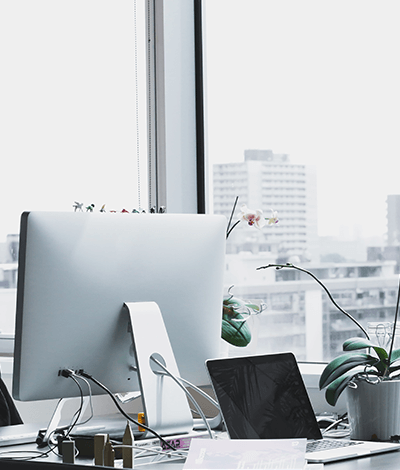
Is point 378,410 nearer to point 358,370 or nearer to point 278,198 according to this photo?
point 358,370

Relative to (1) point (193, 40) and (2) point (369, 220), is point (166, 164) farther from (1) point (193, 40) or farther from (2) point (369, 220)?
(2) point (369, 220)

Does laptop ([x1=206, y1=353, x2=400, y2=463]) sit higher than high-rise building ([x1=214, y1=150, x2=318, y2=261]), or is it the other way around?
high-rise building ([x1=214, y1=150, x2=318, y2=261])

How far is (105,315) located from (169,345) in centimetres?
17

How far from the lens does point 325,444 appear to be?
1.49 metres

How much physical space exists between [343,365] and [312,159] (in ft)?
3.15

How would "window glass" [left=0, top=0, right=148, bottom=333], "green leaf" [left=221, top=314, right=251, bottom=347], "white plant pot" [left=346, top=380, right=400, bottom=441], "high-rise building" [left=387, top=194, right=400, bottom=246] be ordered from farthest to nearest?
1. "window glass" [left=0, top=0, right=148, bottom=333]
2. "high-rise building" [left=387, top=194, right=400, bottom=246]
3. "green leaf" [left=221, top=314, right=251, bottom=347]
4. "white plant pot" [left=346, top=380, right=400, bottom=441]

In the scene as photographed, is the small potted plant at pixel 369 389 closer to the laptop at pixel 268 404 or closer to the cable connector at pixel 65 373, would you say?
the laptop at pixel 268 404

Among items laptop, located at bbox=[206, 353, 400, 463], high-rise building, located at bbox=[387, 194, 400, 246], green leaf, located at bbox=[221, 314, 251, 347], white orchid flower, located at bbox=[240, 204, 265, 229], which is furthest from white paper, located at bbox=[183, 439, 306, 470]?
high-rise building, located at bbox=[387, 194, 400, 246]

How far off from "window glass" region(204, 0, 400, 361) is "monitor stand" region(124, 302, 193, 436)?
64cm

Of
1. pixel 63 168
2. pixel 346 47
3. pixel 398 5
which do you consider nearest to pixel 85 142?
pixel 63 168

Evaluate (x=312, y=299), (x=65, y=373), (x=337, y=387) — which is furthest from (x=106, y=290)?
(x=312, y=299)

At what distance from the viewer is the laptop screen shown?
1445 mm

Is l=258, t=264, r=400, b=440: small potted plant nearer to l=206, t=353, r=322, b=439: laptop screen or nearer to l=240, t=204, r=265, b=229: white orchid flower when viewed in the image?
l=206, t=353, r=322, b=439: laptop screen

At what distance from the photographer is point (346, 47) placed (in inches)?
92.2
